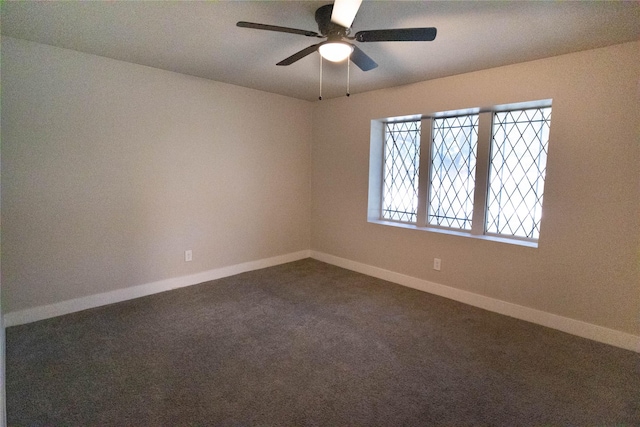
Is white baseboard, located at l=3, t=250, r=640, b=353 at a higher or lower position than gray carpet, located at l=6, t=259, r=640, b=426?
higher

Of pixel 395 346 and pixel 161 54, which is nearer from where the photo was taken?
pixel 395 346

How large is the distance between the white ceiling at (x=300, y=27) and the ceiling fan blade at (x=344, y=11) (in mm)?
205

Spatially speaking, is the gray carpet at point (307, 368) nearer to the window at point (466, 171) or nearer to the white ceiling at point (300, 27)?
the window at point (466, 171)

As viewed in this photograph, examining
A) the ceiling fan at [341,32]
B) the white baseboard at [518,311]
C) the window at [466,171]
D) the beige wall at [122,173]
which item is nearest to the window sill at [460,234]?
the window at [466,171]

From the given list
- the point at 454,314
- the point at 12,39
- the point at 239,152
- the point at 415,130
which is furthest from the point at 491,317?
the point at 12,39

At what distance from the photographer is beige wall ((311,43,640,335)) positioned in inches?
93.9

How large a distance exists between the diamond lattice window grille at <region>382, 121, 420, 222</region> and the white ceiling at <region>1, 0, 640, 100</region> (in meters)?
0.83

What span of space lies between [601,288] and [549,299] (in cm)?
36

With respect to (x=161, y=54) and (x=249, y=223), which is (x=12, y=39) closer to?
(x=161, y=54)

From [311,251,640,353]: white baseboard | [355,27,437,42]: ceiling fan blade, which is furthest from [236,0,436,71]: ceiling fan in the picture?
[311,251,640,353]: white baseboard

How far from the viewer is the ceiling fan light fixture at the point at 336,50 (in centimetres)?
196

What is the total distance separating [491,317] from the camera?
114 inches

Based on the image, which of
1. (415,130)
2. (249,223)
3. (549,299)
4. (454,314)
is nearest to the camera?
(549,299)

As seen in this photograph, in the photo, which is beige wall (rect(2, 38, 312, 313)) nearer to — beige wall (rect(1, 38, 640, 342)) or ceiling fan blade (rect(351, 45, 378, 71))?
beige wall (rect(1, 38, 640, 342))
